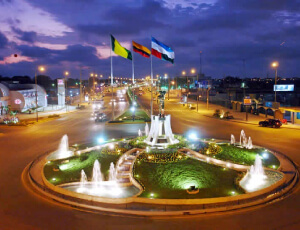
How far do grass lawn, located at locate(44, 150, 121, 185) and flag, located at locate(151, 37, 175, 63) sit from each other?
1053 centimetres

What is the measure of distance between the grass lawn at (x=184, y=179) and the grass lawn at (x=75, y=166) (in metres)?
2.43

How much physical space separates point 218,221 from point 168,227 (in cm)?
211

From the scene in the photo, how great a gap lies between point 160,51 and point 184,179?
549 inches

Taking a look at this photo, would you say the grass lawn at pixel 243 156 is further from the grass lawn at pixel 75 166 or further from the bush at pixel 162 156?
the grass lawn at pixel 75 166

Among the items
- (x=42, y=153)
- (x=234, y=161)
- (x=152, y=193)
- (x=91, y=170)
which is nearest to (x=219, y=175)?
(x=234, y=161)

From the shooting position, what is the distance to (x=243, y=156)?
64.9 feet

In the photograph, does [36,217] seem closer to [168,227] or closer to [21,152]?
[168,227]

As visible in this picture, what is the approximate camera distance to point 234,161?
730 inches

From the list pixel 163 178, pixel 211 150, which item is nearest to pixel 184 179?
pixel 163 178

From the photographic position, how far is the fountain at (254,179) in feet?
48.6

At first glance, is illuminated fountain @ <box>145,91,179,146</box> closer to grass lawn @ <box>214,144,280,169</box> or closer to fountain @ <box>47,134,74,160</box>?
grass lawn @ <box>214,144,280,169</box>

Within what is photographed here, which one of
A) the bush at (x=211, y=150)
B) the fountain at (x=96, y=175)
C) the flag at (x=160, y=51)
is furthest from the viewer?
the flag at (x=160, y=51)

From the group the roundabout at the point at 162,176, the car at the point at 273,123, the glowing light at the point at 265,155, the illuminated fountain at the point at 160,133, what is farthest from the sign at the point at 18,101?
the glowing light at the point at 265,155

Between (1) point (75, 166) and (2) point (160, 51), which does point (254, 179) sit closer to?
(1) point (75, 166)
